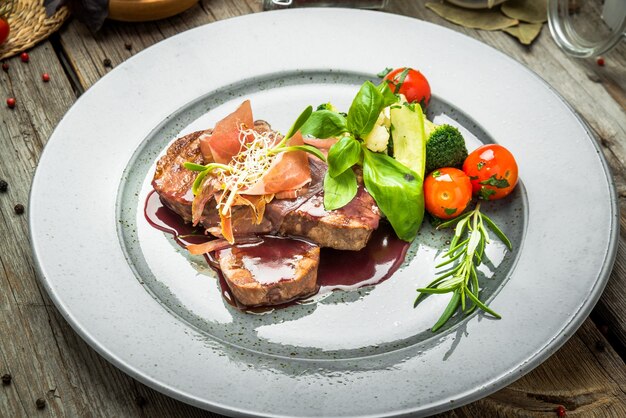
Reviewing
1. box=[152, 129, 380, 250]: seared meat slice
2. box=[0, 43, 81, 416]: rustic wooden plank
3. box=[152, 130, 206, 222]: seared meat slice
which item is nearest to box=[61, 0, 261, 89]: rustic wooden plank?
box=[0, 43, 81, 416]: rustic wooden plank

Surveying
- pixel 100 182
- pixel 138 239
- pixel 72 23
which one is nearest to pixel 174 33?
pixel 72 23

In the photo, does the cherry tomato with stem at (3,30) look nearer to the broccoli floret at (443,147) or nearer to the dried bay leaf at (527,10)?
the broccoli floret at (443,147)

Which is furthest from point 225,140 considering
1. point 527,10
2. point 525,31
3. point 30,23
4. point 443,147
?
point 527,10

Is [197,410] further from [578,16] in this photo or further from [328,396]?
[578,16]

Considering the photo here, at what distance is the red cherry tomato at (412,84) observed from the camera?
4.07 meters

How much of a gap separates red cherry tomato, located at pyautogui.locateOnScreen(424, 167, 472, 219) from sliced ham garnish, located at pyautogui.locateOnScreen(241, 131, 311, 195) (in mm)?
638

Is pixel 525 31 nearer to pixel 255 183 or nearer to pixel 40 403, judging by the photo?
pixel 255 183

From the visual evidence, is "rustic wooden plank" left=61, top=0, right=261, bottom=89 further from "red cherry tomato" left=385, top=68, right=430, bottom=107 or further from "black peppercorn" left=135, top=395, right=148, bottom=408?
"black peppercorn" left=135, top=395, right=148, bottom=408

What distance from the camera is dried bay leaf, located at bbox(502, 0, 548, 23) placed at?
502cm

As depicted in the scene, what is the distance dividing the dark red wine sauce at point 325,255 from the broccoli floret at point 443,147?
423 millimetres

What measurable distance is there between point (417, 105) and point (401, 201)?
561mm

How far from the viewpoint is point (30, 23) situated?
191 inches

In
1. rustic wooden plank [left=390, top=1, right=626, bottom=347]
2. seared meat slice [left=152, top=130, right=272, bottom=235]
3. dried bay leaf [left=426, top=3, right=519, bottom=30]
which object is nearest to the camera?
seared meat slice [left=152, top=130, right=272, bottom=235]

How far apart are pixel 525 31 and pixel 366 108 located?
79.0 inches
